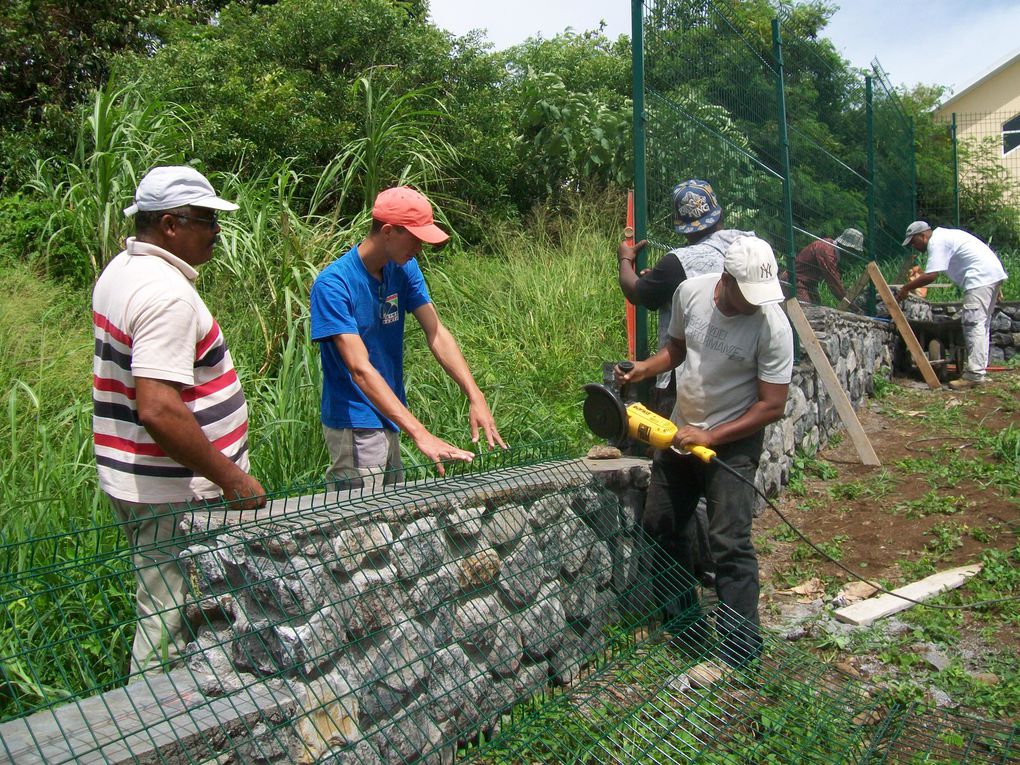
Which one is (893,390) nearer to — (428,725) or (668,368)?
(668,368)

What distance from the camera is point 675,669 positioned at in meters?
3.45

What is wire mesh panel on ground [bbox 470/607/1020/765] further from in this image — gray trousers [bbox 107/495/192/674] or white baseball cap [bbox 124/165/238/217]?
white baseball cap [bbox 124/165/238/217]

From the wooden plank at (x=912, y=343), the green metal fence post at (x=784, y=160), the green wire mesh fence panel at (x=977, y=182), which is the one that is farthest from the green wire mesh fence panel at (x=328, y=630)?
the green wire mesh fence panel at (x=977, y=182)

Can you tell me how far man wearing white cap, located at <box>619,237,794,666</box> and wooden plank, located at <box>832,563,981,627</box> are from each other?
796 millimetres

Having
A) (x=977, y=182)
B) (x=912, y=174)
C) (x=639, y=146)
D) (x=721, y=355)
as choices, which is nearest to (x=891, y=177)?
(x=912, y=174)

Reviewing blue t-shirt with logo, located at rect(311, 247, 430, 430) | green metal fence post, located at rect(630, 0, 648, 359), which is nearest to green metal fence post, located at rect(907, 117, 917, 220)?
green metal fence post, located at rect(630, 0, 648, 359)

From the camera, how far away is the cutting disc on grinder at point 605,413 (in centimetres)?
377

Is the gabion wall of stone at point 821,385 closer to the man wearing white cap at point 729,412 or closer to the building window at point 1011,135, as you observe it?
the man wearing white cap at point 729,412

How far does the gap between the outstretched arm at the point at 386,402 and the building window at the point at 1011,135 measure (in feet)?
72.7

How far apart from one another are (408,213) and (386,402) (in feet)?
2.41

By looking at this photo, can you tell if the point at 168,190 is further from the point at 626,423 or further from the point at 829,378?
the point at 829,378

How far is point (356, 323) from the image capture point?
3396 mm

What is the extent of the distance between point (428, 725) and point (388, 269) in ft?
5.67

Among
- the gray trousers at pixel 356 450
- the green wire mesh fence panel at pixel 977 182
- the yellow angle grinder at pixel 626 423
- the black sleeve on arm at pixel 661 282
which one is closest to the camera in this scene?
the gray trousers at pixel 356 450
